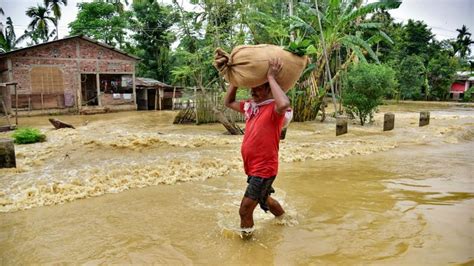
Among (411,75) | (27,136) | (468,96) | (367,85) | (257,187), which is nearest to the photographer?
→ (257,187)

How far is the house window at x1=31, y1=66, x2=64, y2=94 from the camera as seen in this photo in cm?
2083

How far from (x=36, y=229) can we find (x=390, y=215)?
3584mm

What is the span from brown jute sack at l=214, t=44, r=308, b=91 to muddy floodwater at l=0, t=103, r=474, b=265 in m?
1.36

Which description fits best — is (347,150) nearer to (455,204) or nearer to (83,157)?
(455,204)

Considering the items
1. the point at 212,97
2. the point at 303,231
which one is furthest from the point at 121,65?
the point at 303,231

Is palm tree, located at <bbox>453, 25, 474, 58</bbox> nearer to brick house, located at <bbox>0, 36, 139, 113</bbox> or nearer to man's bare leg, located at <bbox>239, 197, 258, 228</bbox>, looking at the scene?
brick house, located at <bbox>0, 36, 139, 113</bbox>

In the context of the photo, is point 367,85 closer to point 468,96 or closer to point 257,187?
point 257,187

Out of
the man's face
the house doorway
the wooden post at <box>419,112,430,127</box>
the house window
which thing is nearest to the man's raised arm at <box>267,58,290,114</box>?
the man's face

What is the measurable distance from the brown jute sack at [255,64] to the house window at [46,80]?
68.8ft

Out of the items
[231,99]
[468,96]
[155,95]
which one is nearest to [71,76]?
[155,95]

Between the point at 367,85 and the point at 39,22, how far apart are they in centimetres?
3149

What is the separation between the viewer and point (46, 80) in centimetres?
2122

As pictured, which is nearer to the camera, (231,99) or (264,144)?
(264,144)

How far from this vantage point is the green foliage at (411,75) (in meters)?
30.7
